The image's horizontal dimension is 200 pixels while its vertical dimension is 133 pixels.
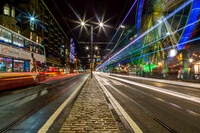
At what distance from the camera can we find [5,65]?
13102 mm

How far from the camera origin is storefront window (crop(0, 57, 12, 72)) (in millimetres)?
12675

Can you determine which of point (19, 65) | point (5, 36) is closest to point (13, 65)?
point (19, 65)

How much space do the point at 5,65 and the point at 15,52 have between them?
5.76 ft

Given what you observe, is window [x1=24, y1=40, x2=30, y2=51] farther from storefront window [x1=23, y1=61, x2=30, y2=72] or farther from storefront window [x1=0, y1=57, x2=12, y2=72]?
storefront window [x1=0, y1=57, x2=12, y2=72]

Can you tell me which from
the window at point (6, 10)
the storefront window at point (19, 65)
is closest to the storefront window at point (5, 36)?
the storefront window at point (19, 65)

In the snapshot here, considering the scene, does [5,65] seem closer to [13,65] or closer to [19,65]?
[13,65]

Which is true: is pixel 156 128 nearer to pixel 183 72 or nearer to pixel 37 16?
pixel 183 72

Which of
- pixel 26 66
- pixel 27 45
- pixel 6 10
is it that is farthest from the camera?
pixel 6 10

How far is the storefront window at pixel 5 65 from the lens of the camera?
1268 cm

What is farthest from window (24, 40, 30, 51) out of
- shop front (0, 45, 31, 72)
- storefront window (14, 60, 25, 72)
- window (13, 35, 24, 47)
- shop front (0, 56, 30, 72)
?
storefront window (14, 60, 25, 72)

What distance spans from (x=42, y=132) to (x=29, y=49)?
570 inches

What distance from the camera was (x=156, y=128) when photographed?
4.95m

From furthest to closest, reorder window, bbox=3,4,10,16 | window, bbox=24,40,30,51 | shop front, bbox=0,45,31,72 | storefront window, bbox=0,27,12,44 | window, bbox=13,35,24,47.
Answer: window, bbox=3,4,10,16 → window, bbox=24,40,30,51 → window, bbox=13,35,24,47 → shop front, bbox=0,45,31,72 → storefront window, bbox=0,27,12,44

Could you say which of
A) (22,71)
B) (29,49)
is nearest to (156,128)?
(22,71)
